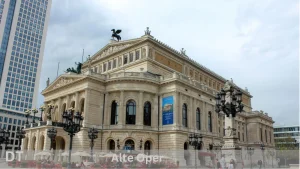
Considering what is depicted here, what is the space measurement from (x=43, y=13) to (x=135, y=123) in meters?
94.2

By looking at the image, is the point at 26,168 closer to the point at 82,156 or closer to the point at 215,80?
the point at 82,156

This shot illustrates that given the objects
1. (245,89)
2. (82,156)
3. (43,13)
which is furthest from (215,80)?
(43,13)

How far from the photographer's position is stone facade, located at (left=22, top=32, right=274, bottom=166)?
43094 millimetres

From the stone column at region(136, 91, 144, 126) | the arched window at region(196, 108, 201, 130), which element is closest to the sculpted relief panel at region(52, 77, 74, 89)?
the stone column at region(136, 91, 144, 126)

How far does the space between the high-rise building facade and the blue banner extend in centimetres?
7445

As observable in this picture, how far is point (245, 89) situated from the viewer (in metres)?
82.8

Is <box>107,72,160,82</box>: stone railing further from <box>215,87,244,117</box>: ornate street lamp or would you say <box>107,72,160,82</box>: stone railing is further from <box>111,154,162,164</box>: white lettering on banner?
<box>215,87,244,117</box>: ornate street lamp

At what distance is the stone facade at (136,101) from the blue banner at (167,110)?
53 cm

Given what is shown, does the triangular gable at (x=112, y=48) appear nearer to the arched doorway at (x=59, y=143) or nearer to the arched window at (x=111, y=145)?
the arched window at (x=111, y=145)

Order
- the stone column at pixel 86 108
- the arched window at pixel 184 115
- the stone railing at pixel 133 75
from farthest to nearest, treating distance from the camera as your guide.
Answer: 1. the arched window at pixel 184 115
2. the stone railing at pixel 133 75
3. the stone column at pixel 86 108

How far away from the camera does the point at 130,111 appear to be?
44.5 m

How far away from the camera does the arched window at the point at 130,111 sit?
4419 centimetres

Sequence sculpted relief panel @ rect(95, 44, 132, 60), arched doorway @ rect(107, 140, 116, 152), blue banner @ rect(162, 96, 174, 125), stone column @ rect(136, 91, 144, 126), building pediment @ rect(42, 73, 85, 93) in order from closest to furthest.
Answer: arched doorway @ rect(107, 140, 116, 152) < stone column @ rect(136, 91, 144, 126) < blue banner @ rect(162, 96, 174, 125) < building pediment @ rect(42, 73, 85, 93) < sculpted relief panel @ rect(95, 44, 132, 60)

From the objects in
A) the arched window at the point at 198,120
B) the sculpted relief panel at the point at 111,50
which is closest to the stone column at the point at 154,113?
the arched window at the point at 198,120
